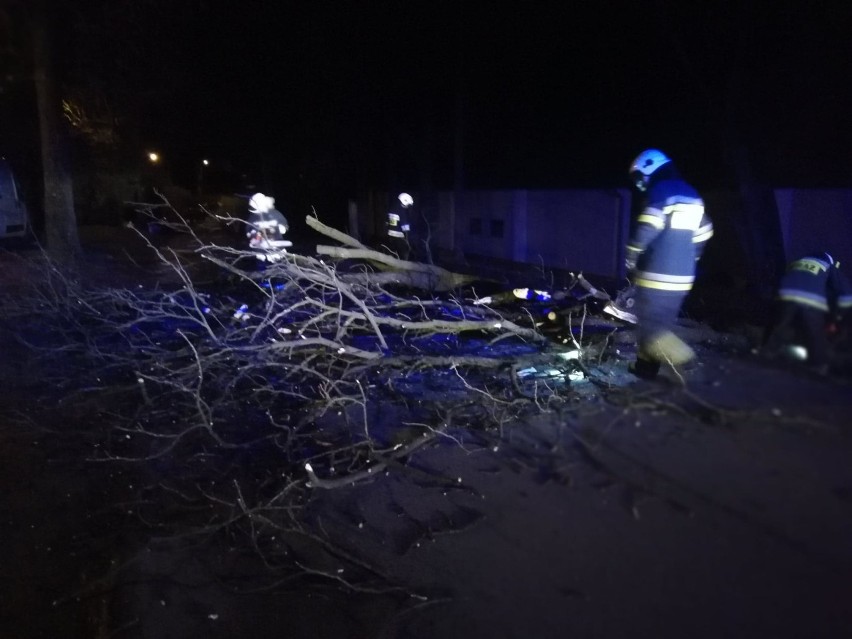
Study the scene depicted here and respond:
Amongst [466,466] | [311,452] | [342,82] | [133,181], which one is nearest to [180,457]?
[311,452]

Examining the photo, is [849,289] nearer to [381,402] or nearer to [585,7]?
[381,402]

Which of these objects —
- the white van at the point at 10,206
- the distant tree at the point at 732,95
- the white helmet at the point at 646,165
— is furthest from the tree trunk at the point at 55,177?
the white helmet at the point at 646,165

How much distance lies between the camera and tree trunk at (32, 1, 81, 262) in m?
16.2

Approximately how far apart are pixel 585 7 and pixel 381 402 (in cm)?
1231

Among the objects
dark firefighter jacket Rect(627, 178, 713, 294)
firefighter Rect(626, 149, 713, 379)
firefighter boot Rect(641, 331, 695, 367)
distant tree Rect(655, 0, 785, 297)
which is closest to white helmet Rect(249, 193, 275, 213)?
distant tree Rect(655, 0, 785, 297)

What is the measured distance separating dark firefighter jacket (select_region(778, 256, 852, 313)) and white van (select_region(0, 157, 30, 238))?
19455 millimetres

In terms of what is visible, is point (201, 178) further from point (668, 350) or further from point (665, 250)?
point (668, 350)

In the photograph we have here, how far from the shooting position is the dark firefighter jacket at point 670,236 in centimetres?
379

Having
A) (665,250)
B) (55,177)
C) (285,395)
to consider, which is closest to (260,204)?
(285,395)

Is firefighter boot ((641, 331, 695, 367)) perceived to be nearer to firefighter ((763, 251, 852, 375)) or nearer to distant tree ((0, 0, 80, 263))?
firefighter ((763, 251, 852, 375))

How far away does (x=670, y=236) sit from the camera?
12.7 feet

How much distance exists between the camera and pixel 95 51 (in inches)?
619

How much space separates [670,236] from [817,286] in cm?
161

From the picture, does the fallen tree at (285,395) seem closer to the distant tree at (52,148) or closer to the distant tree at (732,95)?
the distant tree at (732,95)
